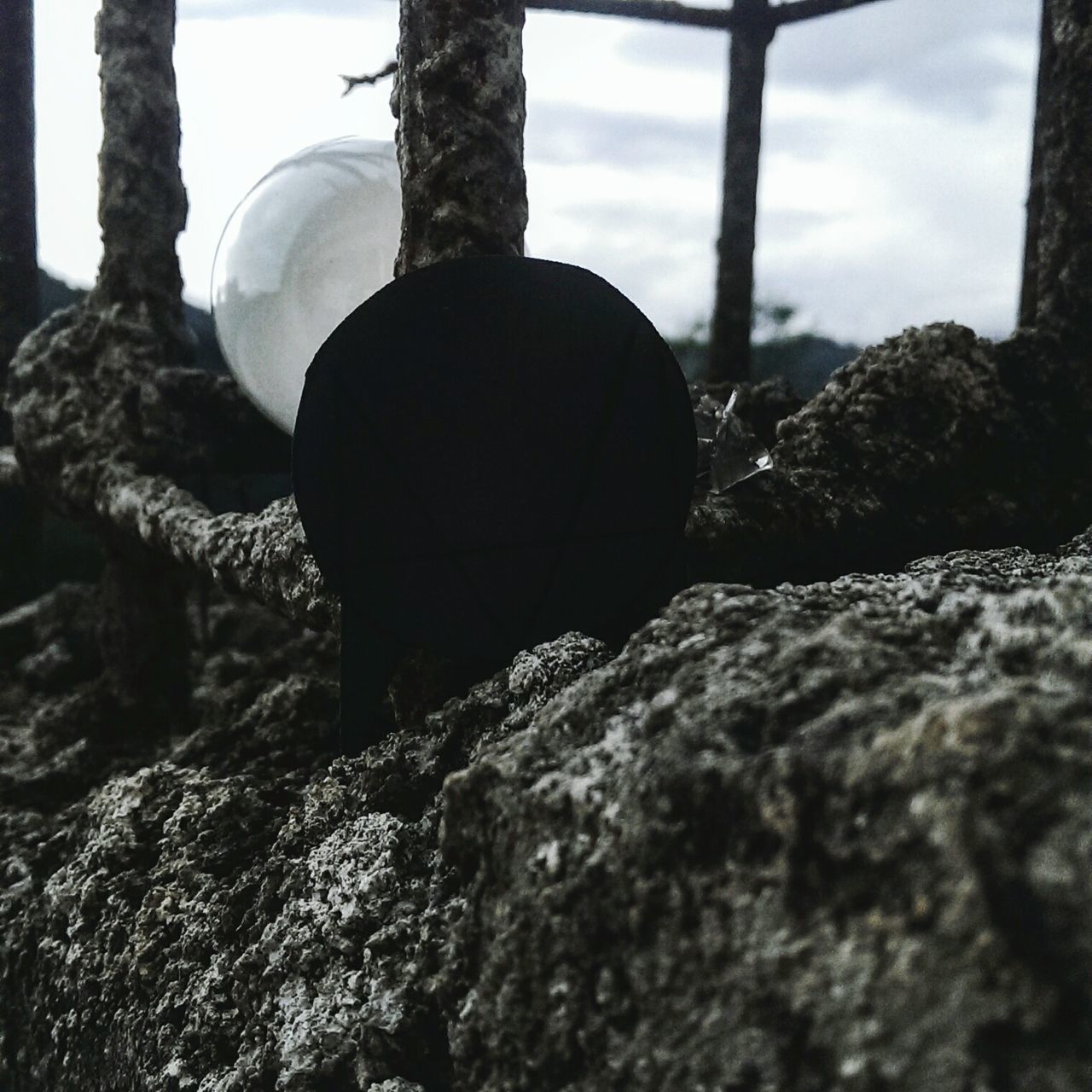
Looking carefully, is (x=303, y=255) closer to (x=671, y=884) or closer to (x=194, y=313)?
(x=671, y=884)

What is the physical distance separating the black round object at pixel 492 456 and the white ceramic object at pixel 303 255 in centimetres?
52

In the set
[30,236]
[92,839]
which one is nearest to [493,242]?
[92,839]

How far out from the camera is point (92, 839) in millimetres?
1441

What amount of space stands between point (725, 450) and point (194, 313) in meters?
4.13

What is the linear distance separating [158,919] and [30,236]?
232 centimetres

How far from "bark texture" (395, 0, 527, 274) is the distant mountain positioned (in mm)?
3295

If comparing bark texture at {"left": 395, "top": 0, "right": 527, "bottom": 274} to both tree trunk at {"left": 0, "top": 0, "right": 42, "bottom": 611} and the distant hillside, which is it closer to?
tree trunk at {"left": 0, "top": 0, "right": 42, "bottom": 611}

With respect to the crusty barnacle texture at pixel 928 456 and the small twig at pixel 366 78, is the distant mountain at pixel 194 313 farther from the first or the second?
the crusty barnacle texture at pixel 928 456

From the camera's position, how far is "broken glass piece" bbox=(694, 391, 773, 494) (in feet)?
4.94

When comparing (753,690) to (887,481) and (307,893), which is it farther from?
(887,481)

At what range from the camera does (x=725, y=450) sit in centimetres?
156

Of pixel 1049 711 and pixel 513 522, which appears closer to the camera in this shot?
pixel 1049 711

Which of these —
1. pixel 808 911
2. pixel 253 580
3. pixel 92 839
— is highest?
pixel 808 911

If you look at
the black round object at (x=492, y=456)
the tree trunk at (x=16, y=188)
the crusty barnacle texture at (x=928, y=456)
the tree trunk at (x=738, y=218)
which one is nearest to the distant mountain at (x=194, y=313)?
the tree trunk at (x=16, y=188)
